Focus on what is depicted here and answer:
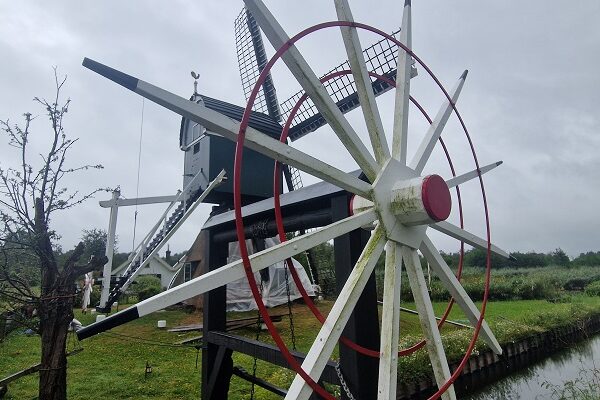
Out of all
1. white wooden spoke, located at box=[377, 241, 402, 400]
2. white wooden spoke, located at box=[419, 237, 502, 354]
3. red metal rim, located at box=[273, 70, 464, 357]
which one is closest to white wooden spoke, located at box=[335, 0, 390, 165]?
red metal rim, located at box=[273, 70, 464, 357]

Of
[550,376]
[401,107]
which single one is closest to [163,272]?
[550,376]

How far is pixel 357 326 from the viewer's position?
9.81ft

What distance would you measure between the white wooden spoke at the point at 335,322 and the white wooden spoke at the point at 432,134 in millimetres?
1069

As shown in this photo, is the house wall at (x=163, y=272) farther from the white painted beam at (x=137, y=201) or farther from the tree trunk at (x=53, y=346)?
the tree trunk at (x=53, y=346)

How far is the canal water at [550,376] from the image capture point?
29.8 ft

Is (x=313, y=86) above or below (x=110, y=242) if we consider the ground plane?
below

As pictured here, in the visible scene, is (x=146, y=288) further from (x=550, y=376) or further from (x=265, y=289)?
(x=550, y=376)

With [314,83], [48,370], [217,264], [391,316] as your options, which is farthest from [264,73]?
[48,370]

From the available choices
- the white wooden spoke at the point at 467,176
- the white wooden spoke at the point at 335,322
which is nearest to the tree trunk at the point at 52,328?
the white wooden spoke at the point at 335,322

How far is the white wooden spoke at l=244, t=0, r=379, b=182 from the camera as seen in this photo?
2529mm

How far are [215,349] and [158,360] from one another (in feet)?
16.6

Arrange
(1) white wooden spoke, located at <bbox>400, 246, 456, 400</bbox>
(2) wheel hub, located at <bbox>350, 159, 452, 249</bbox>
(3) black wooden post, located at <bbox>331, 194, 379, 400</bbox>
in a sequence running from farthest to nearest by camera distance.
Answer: (1) white wooden spoke, located at <bbox>400, 246, 456, 400</bbox> < (3) black wooden post, located at <bbox>331, 194, 379, 400</bbox> < (2) wheel hub, located at <bbox>350, 159, 452, 249</bbox>

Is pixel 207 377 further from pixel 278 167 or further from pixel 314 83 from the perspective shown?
pixel 314 83

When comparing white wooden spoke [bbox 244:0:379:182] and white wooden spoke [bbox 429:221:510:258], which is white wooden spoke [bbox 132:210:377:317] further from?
white wooden spoke [bbox 429:221:510:258]
